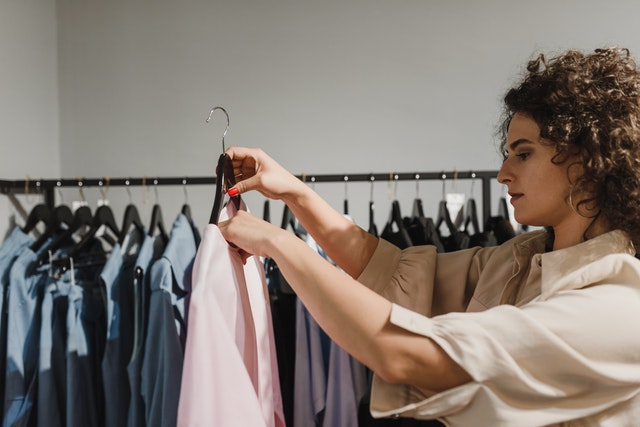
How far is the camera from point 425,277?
105cm

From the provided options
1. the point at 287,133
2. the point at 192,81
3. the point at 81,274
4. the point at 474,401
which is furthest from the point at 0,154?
the point at 474,401

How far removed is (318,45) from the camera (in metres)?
1.99

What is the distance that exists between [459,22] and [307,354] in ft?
4.24

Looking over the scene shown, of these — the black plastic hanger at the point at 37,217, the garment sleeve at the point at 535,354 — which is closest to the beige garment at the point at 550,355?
the garment sleeve at the point at 535,354

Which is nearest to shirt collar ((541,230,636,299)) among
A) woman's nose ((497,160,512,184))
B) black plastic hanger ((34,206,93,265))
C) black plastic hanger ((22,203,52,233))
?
woman's nose ((497,160,512,184))

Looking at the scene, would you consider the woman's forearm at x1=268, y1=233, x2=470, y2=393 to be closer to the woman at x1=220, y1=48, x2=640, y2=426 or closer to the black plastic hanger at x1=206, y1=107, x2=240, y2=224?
the woman at x1=220, y1=48, x2=640, y2=426

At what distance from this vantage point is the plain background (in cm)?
198

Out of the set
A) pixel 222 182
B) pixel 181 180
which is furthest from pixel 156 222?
pixel 222 182

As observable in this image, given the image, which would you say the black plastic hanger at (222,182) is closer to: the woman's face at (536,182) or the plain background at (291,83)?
the woman's face at (536,182)

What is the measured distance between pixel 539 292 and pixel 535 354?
0.64ft

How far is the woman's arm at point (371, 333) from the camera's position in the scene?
28.5 inches

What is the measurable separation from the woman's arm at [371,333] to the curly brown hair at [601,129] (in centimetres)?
34

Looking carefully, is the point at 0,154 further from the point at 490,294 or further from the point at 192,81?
the point at 490,294

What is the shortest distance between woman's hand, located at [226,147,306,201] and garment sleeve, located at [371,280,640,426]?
0.42 meters
